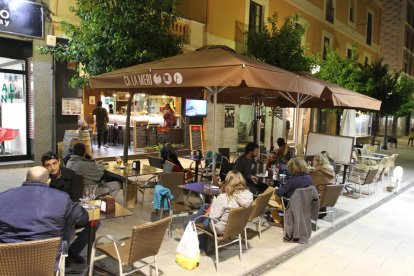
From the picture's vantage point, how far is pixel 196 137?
47.5 feet

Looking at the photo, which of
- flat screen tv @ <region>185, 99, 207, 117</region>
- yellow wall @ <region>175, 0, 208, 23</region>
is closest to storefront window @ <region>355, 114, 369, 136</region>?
flat screen tv @ <region>185, 99, 207, 117</region>

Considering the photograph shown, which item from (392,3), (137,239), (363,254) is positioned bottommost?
(363,254)

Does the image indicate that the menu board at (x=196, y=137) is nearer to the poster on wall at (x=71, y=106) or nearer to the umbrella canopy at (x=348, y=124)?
the poster on wall at (x=71, y=106)

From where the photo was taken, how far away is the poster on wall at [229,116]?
605 inches

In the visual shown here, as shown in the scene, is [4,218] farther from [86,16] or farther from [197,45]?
[197,45]

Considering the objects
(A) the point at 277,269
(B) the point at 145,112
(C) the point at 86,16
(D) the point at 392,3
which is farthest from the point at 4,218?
(D) the point at 392,3

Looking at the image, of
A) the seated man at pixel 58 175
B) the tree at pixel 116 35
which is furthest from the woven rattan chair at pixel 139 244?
the tree at pixel 116 35

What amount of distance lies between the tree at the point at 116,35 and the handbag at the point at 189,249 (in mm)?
4407

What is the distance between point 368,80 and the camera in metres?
17.3

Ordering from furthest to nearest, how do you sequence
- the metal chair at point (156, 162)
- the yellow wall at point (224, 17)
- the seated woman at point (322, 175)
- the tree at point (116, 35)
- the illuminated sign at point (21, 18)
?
the yellow wall at point (224, 17), the illuminated sign at point (21, 18), the metal chair at point (156, 162), the tree at point (116, 35), the seated woman at point (322, 175)

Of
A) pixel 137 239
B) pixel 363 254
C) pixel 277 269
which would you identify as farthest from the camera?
pixel 363 254

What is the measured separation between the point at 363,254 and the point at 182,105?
406 inches

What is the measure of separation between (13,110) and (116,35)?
4.34 metres

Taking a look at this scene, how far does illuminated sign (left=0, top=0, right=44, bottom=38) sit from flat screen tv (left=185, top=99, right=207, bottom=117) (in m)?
6.22
